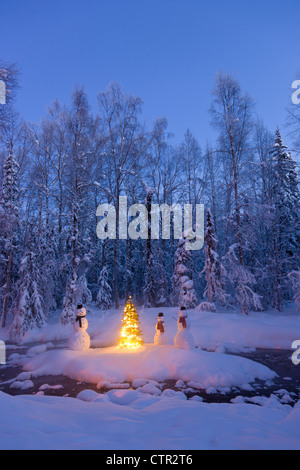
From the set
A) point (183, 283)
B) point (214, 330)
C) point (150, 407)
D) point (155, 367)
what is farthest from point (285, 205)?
point (150, 407)

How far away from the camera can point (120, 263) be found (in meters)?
28.0

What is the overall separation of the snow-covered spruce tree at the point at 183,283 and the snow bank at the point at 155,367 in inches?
343

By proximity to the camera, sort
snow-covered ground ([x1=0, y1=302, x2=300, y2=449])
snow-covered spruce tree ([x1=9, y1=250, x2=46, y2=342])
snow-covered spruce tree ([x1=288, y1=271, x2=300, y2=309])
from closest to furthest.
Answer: snow-covered ground ([x1=0, y1=302, x2=300, y2=449])
snow-covered spruce tree ([x1=288, y1=271, x2=300, y2=309])
snow-covered spruce tree ([x1=9, y1=250, x2=46, y2=342])

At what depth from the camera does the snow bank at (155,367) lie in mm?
6980

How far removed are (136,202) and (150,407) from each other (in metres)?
18.7

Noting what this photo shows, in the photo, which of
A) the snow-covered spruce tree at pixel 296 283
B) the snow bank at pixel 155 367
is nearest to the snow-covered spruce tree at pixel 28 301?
the snow bank at pixel 155 367

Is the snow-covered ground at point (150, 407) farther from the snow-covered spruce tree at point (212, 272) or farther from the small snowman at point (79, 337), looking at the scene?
the snow-covered spruce tree at point (212, 272)

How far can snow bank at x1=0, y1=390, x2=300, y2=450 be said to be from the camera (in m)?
3.01

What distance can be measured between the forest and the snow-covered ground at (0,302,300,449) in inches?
185

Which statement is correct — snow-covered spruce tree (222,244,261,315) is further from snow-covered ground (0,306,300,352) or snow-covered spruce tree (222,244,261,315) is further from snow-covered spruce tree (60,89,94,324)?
snow-covered spruce tree (60,89,94,324)

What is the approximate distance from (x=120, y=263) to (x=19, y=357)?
17711 mm

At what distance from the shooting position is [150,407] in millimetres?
4770

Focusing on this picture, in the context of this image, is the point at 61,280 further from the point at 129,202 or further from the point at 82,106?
the point at 82,106

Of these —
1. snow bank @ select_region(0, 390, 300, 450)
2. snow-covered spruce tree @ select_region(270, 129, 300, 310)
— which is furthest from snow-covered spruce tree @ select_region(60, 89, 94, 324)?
snow-covered spruce tree @ select_region(270, 129, 300, 310)
